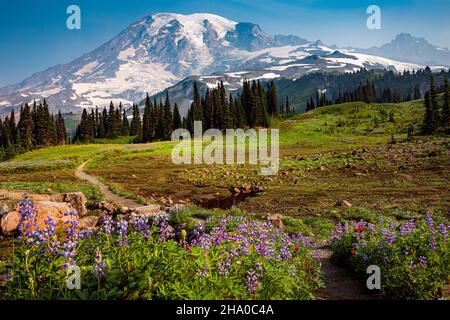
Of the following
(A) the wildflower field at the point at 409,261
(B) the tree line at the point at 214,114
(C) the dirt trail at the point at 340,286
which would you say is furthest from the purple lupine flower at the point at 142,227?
(B) the tree line at the point at 214,114

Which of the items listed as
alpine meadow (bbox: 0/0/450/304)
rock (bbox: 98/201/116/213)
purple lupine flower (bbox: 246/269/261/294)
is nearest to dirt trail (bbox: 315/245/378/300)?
alpine meadow (bbox: 0/0/450/304)

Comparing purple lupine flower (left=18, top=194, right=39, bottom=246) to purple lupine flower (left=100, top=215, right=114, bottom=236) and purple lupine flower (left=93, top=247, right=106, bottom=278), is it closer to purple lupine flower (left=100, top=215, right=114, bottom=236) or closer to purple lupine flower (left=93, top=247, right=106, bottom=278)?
purple lupine flower (left=93, top=247, right=106, bottom=278)

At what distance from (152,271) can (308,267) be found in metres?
4.49

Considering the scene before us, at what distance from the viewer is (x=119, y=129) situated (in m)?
129

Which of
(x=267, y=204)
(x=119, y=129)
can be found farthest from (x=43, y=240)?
(x=119, y=129)

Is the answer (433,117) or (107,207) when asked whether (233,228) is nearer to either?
(107,207)

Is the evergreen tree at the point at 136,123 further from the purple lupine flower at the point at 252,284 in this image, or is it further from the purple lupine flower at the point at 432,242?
the purple lupine flower at the point at 252,284

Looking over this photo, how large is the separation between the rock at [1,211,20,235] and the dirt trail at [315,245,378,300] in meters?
10.8

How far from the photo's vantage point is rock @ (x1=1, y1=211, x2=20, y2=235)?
1236cm

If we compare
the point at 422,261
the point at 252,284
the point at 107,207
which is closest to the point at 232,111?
the point at 107,207

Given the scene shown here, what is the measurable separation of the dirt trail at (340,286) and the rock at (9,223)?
35.3 ft

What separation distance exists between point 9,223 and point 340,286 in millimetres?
11552

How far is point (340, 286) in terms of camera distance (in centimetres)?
829
